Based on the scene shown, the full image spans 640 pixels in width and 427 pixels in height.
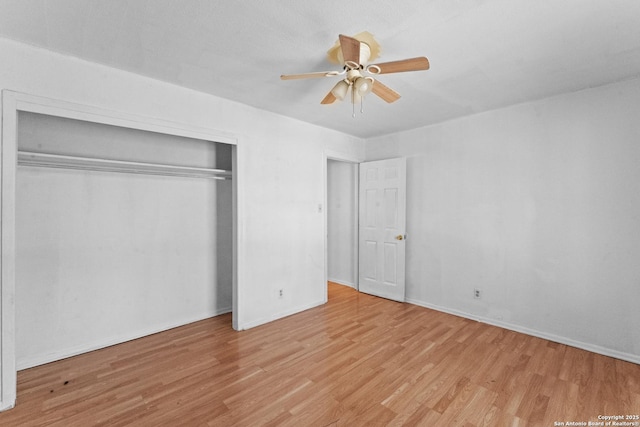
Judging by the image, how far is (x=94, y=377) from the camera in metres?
2.39

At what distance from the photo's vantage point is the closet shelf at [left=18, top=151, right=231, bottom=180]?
239cm

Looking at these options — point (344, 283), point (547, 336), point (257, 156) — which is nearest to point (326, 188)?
point (257, 156)

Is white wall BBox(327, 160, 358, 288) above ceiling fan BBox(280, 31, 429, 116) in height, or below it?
below

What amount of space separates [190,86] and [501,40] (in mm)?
2680

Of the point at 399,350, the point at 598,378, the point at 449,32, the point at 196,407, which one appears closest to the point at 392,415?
the point at 399,350

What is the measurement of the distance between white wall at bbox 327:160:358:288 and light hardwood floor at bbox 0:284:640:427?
78.9 inches

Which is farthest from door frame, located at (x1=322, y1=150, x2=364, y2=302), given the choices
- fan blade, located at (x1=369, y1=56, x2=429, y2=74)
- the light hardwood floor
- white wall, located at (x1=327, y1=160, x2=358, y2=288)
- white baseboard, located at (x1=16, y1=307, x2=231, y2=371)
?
fan blade, located at (x1=369, y1=56, x2=429, y2=74)

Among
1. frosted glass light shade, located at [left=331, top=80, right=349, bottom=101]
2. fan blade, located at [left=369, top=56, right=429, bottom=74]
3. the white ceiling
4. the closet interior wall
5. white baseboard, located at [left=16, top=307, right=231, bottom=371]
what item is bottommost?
white baseboard, located at [left=16, top=307, right=231, bottom=371]

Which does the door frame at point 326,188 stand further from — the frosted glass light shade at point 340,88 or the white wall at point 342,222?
the frosted glass light shade at point 340,88

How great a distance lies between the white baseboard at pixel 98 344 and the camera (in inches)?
100.0

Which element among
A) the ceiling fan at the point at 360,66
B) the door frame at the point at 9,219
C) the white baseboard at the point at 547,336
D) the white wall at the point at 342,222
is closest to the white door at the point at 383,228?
the white wall at the point at 342,222

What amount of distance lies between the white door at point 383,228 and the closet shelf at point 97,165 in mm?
2272

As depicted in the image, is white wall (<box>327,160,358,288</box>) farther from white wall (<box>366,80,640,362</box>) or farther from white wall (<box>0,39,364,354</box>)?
white wall (<box>366,80,640,362</box>)

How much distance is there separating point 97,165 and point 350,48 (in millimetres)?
2599
